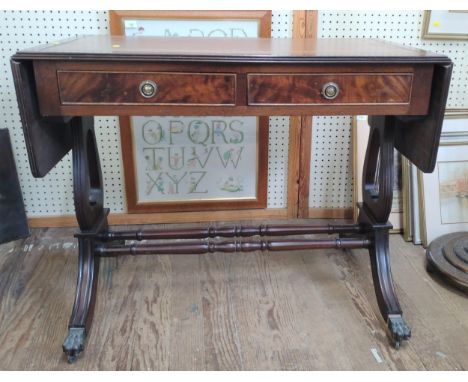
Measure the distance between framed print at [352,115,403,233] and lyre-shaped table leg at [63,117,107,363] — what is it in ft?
3.67

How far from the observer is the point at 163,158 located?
2.04m

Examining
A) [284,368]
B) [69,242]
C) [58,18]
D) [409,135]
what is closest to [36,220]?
[69,242]

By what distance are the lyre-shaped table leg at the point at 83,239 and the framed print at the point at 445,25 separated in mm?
1408

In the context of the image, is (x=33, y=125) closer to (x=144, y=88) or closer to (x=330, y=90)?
(x=144, y=88)

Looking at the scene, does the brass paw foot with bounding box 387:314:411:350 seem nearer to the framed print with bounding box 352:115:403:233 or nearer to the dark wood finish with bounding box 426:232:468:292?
the dark wood finish with bounding box 426:232:468:292

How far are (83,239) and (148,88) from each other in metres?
0.61

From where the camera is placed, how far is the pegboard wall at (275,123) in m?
1.80

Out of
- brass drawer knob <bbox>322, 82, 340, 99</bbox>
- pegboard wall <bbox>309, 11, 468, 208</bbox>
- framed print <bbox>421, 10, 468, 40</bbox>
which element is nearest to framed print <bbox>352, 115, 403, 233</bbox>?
pegboard wall <bbox>309, 11, 468, 208</bbox>

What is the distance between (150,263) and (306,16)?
1.20m

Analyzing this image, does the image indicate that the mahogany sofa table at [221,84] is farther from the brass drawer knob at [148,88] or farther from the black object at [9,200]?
the black object at [9,200]

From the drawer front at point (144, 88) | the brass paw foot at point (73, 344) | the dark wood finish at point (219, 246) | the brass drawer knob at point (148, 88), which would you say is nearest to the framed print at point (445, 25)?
the dark wood finish at point (219, 246)

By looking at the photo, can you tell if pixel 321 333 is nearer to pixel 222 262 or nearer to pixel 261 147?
pixel 222 262

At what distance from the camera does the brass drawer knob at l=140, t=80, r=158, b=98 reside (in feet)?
3.83

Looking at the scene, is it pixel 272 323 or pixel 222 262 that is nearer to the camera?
pixel 272 323
